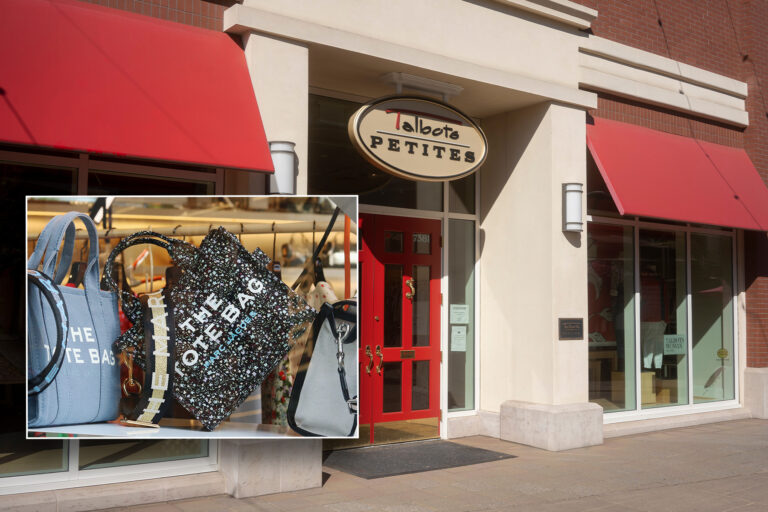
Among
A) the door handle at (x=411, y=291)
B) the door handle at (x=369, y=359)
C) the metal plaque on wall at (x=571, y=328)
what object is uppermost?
the door handle at (x=411, y=291)

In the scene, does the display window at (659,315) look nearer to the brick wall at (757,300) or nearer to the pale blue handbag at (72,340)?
the brick wall at (757,300)

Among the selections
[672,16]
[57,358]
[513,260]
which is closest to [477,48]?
[513,260]

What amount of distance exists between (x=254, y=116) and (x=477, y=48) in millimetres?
3109

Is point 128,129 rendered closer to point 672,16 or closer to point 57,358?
point 57,358

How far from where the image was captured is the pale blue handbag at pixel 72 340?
5184 millimetres

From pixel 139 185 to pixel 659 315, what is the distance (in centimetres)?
727

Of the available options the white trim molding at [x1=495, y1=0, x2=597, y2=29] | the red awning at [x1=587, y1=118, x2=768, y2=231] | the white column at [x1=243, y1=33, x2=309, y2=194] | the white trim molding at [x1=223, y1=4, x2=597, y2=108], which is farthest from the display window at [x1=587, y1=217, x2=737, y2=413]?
the white column at [x1=243, y1=33, x2=309, y2=194]

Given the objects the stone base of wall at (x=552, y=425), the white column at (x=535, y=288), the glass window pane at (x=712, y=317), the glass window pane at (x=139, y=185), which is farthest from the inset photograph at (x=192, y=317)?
the glass window pane at (x=712, y=317)

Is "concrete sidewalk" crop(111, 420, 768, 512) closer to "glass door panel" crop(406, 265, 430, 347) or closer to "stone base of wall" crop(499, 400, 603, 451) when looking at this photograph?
"stone base of wall" crop(499, 400, 603, 451)

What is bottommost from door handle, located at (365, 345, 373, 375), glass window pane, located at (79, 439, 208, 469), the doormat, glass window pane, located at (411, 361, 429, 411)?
the doormat

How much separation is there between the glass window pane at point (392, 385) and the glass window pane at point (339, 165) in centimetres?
183

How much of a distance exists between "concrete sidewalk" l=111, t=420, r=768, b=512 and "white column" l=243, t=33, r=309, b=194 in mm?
2586

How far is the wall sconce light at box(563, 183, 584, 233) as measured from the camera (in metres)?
8.66

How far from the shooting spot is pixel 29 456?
18.7 ft
